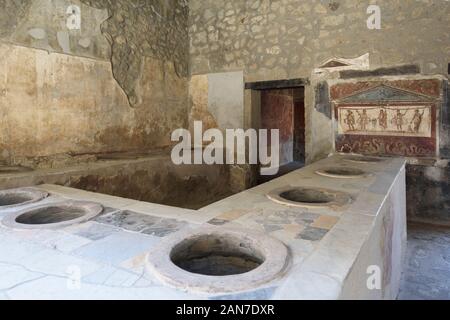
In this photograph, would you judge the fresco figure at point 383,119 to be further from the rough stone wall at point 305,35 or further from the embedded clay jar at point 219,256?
the embedded clay jar at point 219,256

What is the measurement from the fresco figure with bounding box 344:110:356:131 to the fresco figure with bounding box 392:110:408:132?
56 centimetres

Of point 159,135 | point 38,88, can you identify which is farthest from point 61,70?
point 159,135

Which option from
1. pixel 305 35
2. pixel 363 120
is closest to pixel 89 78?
pixel 305 35

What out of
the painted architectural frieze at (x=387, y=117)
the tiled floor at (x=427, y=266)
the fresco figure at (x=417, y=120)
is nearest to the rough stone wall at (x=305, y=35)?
the painted architectural frieze at (x=387, y=117)

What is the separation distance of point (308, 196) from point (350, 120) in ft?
8.79

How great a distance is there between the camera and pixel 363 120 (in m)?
4.91

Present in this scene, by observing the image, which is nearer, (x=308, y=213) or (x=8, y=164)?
(x=308, y=213)

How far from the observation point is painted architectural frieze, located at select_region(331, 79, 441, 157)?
446 cm

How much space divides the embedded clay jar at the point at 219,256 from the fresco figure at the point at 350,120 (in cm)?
387

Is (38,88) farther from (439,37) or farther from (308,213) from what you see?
(439,37)

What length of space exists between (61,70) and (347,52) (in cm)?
411

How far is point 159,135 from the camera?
5.96 m

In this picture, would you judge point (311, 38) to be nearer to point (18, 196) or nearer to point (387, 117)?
point (387, 117)

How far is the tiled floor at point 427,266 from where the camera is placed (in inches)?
107
